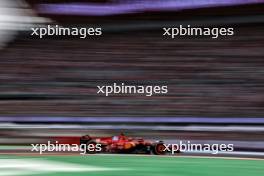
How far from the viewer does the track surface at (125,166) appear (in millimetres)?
5348

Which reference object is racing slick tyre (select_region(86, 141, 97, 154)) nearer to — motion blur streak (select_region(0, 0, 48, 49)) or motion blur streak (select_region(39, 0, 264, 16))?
motion blur streak (select_region(39, 0, 264, 16))

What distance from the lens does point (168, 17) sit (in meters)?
9.80

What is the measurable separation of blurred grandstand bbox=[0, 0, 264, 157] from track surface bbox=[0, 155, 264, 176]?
4.80 feet

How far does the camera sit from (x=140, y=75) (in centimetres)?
933

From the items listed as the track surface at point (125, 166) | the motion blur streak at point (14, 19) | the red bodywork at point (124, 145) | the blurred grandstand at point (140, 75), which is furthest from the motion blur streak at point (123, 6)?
the track surface at point (125, 166)

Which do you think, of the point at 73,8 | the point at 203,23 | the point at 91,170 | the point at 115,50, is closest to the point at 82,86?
the point at 115,50

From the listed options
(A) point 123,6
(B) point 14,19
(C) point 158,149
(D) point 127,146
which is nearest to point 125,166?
(D) point 127,146

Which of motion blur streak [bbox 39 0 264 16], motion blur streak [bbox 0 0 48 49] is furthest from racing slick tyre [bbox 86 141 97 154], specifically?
motion blur streak [bbox 0 0 48 49]

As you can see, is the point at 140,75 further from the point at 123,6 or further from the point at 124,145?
the point at 124,145

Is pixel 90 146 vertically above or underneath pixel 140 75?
underneath

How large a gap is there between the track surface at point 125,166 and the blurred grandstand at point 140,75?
1.46 meters

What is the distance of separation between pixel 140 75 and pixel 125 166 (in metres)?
3.49

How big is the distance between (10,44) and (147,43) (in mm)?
2420

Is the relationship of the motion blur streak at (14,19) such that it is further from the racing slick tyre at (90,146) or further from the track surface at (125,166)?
the track surface at (125,166)
